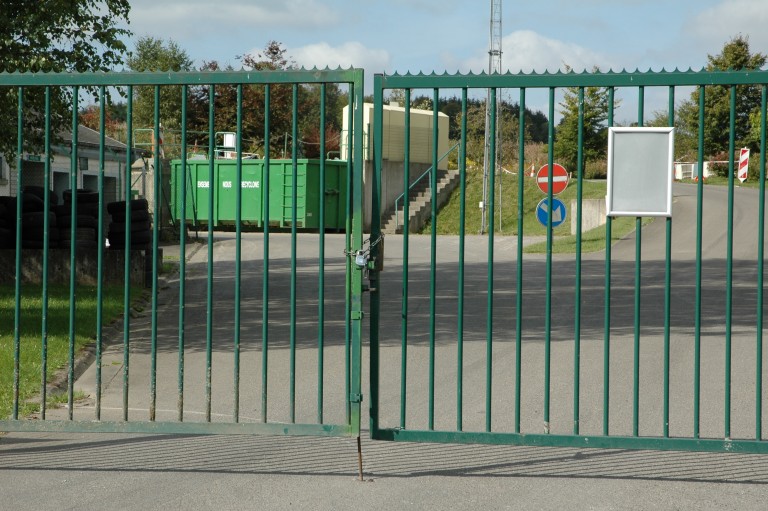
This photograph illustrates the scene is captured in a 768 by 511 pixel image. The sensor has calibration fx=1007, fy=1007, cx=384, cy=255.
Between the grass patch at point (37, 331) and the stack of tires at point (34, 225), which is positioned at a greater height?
the stack of tires at point (34, 225)

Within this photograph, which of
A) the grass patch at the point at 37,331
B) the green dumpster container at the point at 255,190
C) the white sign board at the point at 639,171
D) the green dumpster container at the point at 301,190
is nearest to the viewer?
the white sign board at the point at 639,171

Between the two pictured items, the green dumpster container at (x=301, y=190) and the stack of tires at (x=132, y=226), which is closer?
the stack of tires at (x=132, y=226)

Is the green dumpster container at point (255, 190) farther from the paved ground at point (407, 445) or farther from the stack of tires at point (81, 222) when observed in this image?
the paved ground at point (407, 445)

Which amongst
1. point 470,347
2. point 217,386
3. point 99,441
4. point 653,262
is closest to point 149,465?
point 99,441

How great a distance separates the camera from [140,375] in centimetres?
984

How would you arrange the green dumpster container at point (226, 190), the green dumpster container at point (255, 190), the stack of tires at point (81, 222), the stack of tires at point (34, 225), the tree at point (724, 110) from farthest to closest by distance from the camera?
1. the tree at point (724, 110)
2. the green dumpster container at point (226, 190)
3. the green dumpster container at point (255, 190)
4. the stack of tires at point (81, 222)
5. the stack of tires at point (34, 225)

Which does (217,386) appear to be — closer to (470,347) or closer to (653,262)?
(470,347)

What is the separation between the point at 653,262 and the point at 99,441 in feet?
62.2

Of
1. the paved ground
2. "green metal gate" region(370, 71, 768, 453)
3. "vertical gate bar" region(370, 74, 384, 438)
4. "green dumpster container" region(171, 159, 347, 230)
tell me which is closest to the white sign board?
"green metal gate" region(370, 71, 768, 453)

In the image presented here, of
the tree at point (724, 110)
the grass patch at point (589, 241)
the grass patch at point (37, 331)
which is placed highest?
the tree at point (724, 110)

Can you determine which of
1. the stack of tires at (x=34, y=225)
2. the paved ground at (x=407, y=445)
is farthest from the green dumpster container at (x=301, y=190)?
the paved ground at (x=407, y=445)

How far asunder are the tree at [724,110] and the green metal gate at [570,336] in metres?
13.7

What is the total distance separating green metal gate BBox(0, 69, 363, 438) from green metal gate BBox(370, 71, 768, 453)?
19.5 inches

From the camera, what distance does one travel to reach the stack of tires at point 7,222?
17.5m
